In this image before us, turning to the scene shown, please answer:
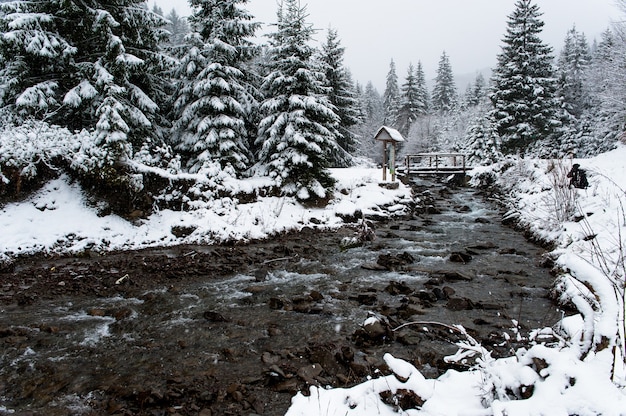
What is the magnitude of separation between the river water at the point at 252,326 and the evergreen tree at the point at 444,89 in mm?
54073

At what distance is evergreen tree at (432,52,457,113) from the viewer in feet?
190

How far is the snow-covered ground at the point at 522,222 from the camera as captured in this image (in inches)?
95.4

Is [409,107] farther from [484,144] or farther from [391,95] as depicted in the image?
[484,144]

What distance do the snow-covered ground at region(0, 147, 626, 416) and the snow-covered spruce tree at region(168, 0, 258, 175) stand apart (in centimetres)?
225

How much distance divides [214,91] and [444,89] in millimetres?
54701

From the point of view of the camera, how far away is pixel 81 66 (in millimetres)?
11883

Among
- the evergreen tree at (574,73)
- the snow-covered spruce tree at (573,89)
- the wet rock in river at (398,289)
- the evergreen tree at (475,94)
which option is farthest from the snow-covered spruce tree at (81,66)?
the evergreen tree at (475,94)

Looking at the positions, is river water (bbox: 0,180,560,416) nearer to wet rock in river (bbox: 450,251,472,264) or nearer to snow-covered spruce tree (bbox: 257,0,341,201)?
wet rock in river (bbox: 450,251,472,264)

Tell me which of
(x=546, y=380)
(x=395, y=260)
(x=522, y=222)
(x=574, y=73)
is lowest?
(x=395, y=260)

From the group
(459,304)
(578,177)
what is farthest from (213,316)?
(578,177)

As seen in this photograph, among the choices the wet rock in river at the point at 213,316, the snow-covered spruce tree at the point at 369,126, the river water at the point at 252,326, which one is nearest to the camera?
the river water at the point at 252,326

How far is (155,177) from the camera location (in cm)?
1150

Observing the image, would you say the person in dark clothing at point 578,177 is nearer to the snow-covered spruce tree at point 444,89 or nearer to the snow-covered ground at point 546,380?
the snow-covered ground at point 546,380

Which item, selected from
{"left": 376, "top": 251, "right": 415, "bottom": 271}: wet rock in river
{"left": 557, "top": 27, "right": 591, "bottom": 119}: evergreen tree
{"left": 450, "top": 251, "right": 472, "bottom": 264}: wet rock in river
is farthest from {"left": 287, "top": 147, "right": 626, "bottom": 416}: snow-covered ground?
{"left": 557, "top": 27, "right": 591, "bottom": 119}: evergreen tree
